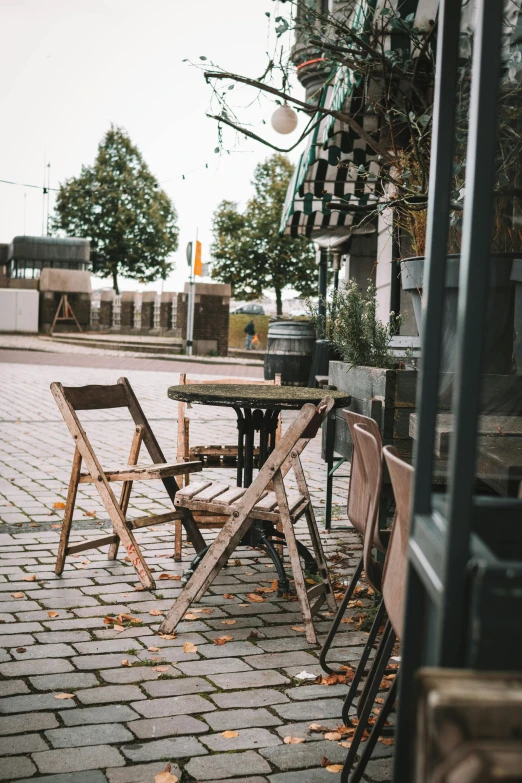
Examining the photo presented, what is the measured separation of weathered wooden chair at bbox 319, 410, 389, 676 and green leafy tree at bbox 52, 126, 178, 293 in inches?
1838

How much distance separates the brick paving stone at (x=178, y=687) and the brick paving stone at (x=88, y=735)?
0.30 metres

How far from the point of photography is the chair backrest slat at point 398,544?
212 centimetres

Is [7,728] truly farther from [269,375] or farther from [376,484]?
[269,375]

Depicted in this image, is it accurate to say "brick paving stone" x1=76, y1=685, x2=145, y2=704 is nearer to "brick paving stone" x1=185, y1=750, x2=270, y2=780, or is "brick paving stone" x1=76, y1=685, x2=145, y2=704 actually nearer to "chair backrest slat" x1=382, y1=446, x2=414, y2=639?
"brick paving stone" x1=185, y1=750, x2=270, y2=780

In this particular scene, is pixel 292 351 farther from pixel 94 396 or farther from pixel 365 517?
pixel 365 517

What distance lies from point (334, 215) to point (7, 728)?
32.3 feet

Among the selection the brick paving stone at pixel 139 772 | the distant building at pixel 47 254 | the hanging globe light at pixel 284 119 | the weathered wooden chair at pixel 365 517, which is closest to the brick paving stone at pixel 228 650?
the weathered wooden chair at pixel 365 517

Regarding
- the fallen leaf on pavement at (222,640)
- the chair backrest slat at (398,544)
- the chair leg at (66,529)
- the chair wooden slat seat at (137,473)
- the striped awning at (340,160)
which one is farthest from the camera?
Result: the striped awning at (340,160)

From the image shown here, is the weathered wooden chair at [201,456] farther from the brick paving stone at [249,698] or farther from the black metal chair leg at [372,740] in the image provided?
the black metal chair leg at [372,740]

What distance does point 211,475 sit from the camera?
768 centimetres

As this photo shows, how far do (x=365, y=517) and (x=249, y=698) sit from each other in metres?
0.78

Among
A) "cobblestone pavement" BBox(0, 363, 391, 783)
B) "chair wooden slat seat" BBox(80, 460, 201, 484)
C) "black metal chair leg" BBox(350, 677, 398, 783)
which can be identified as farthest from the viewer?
"chair wooden slat seat" BBox(80, 460, 201, 484)

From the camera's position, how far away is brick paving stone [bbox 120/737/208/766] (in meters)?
2.67

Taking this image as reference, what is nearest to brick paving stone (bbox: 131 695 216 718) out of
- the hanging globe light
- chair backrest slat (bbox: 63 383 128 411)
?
chair backrest slat (bbox: 63 383 128 411)
